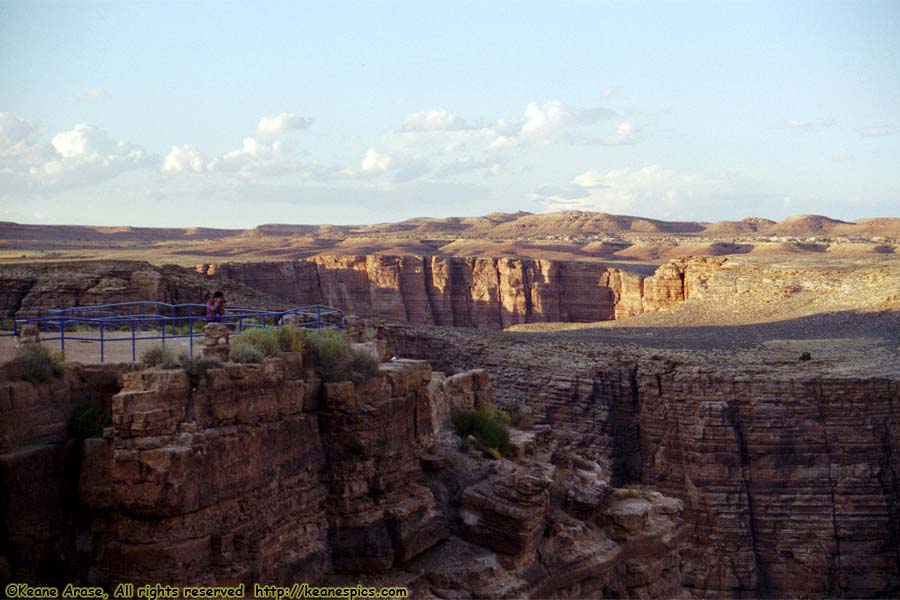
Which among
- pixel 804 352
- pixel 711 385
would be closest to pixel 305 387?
pixel 711 385

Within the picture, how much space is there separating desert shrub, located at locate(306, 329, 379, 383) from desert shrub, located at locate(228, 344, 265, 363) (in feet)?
4.19

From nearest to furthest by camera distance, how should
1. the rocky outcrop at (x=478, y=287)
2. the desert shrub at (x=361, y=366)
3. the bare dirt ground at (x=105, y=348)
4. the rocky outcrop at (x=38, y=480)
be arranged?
the rocky outcrop at (x=38, y=480) < the bare dirt ground at (x=105, y=348) < the desert shrub at (x=361, y=366) < the rocky outcrop at (x=478, y=287)

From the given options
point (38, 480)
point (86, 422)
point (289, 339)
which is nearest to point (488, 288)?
point (289, 339)

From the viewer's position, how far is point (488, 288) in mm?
57688

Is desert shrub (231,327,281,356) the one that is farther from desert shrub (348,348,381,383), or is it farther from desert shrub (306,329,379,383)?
desert shrub (348,348,381,383)

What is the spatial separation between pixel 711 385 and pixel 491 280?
29.7m

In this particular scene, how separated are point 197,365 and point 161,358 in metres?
0.45

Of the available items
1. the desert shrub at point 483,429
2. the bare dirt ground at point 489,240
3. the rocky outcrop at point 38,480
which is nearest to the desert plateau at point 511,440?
the rocky outcrop at point 38,480

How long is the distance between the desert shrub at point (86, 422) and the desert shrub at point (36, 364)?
0.45 metres

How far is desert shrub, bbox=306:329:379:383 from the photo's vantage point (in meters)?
12.9

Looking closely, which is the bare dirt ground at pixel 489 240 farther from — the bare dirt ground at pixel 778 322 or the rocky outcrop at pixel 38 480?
the rocky outcrop at pixel 38 480

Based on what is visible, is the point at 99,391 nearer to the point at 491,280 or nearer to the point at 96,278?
the point at 96,278

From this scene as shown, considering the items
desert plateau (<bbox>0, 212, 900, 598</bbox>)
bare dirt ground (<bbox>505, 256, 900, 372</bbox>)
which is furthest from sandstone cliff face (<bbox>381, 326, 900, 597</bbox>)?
bare dirt ground (<bbox>505, 256, 900, 372</bbox>)

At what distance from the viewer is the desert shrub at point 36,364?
10.3 m
